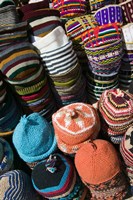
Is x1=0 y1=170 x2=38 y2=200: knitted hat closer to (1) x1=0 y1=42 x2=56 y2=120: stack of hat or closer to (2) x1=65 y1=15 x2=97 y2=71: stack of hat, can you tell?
(1) x1=0 y1=42 x2=56 y2=120: stack of hat

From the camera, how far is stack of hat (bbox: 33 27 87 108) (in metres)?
1.39

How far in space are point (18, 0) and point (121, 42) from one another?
101 centimetres

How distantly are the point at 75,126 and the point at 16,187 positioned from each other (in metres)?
0.44

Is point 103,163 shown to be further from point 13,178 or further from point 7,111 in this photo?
point 7,111

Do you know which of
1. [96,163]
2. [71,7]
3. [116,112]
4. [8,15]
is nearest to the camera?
[96,163]

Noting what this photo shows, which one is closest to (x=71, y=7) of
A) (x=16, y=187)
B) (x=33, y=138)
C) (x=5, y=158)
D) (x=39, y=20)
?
(x=39, y=20)

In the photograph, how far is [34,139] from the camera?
51.2 inches

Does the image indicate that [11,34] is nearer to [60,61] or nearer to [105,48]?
[60,61]

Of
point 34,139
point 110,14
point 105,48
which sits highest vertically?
point 110,14

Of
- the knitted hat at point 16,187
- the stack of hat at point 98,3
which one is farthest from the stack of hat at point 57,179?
Answer: the stack of hat at point 98,3

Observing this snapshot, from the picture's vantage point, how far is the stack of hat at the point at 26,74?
4.21 feet

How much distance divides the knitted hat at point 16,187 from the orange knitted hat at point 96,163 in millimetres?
317

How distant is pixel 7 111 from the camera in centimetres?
142

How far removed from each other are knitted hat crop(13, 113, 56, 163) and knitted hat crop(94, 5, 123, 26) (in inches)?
30.9
